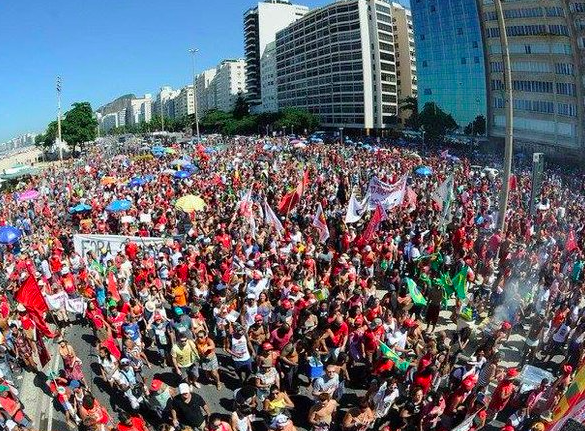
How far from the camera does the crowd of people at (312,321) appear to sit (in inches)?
292

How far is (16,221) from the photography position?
23828 millimetres

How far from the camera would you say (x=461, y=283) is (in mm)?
11820

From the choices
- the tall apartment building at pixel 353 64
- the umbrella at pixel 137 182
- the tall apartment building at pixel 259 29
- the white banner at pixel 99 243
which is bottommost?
the white banner at pixel 99 243

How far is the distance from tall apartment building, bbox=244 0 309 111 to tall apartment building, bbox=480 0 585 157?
91.6 meters

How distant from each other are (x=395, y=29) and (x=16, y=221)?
104257 millimetres

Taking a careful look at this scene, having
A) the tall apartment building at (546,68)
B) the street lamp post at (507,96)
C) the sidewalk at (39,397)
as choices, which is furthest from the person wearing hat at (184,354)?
the tall apartment building at (546,68)

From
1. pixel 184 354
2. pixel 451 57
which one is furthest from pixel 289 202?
pixel 451 57

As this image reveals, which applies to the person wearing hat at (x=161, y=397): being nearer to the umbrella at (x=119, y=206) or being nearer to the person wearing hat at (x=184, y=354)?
the person wearing hat at (x=184, y=354)

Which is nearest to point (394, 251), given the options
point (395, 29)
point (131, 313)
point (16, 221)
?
point (131, 313)

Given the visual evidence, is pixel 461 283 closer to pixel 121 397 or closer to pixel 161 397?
pixel 161 397

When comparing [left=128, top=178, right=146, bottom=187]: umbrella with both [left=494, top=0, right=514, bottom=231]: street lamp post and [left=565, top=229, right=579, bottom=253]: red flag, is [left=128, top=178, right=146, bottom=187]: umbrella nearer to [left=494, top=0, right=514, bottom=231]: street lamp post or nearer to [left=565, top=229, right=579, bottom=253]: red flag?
[left=494, top=0, right=514, bottom=231]: street lamp post

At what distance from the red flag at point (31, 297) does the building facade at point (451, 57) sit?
7140cm

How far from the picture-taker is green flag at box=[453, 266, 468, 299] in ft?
38.5

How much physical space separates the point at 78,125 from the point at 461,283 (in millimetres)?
95910
